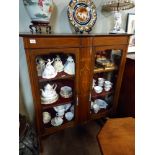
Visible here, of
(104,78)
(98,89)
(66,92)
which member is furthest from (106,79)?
(66,92)

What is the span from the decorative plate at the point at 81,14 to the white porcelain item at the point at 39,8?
0.79ft

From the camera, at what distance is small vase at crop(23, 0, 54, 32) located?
3.67ft

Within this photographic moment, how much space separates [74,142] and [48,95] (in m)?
0.73

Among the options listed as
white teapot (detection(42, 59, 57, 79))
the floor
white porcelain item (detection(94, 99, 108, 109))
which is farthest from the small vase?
the floor

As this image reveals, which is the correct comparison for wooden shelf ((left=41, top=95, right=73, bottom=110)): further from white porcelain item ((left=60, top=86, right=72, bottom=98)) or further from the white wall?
the white wall

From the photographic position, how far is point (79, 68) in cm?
132

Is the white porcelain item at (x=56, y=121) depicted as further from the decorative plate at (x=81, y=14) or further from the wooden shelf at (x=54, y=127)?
the decorative plate at (x=81, y=14)

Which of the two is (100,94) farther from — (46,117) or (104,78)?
(46,117)

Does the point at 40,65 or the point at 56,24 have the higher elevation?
the point at 56,24

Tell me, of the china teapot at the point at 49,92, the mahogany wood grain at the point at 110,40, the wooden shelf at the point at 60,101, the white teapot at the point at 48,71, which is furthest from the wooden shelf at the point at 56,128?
the mahogany wood grain at the point at 110,40

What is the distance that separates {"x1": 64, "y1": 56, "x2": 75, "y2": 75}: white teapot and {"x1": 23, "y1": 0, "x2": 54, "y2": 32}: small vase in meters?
0.39

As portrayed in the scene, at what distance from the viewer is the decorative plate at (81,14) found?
4.39ft

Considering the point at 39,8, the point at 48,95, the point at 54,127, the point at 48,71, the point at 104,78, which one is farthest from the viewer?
the point at 104,78
